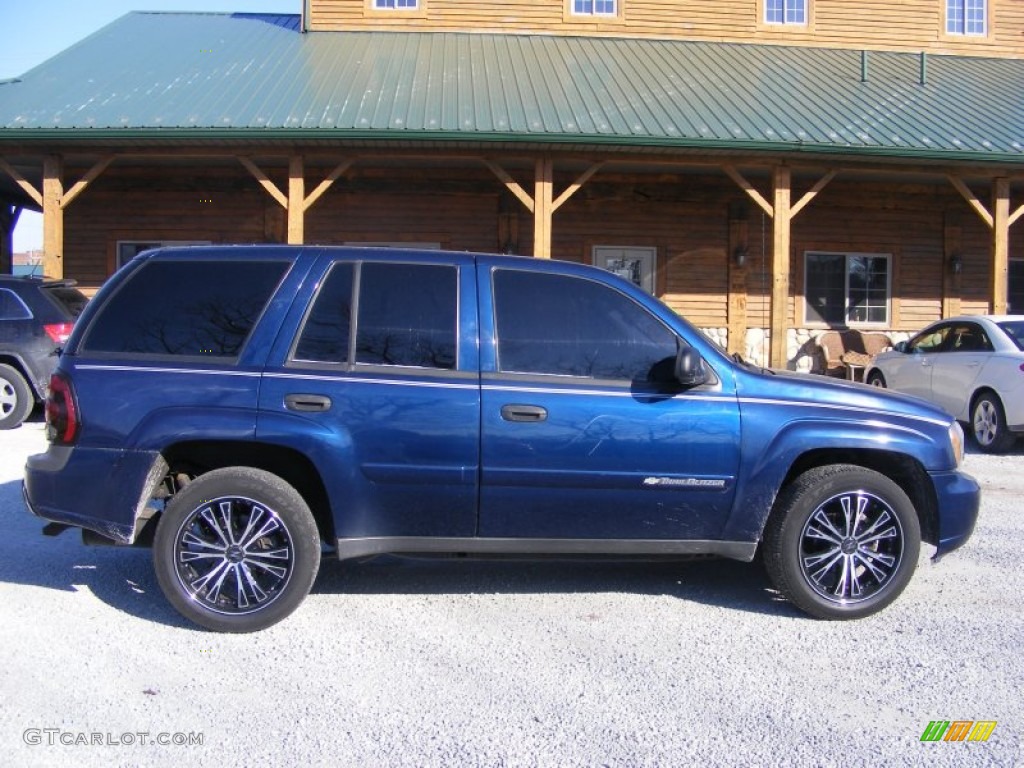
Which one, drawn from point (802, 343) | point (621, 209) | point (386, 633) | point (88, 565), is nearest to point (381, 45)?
point (621, 209)

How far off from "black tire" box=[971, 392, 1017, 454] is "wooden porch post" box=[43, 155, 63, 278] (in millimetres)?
11711

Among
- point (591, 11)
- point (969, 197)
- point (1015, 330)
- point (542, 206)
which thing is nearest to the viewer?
point (1015, 330)

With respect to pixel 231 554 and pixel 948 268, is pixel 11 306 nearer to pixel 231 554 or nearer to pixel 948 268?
pixel 231 554

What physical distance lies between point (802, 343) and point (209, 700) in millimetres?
13295

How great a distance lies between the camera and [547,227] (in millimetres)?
11516

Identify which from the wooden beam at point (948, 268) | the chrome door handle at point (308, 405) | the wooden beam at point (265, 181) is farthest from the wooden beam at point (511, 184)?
the wooden beam at point (948, 268)

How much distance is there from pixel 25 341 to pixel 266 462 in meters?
6.77

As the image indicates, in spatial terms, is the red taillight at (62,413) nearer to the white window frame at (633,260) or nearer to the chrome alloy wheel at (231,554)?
the chrome alloy wheel at (231,554)

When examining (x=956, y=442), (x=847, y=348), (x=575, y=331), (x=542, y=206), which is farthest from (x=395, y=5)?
(x=956, y=442)

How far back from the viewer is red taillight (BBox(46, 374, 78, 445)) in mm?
3883

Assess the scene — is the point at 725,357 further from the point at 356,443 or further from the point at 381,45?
the point at 381,45

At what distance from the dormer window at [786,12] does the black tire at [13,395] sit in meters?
14.0

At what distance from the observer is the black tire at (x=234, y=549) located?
3.86 metres

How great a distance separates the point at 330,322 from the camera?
13.2 feet
